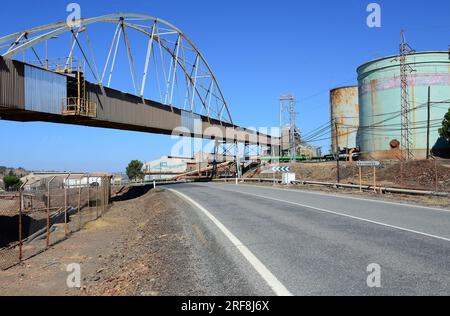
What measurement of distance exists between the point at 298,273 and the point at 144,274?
326cm

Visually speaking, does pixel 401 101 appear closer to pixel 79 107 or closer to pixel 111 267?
pixel 79 107

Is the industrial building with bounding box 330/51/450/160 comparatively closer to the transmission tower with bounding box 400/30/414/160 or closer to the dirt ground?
the transmission tower with bounding box 400/30/414/160

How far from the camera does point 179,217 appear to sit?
1848 cm

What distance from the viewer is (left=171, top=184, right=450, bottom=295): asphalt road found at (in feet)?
21.7

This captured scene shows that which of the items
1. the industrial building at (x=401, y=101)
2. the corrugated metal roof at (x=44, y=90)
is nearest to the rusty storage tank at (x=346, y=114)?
the industrial building at (x=401, y=101)

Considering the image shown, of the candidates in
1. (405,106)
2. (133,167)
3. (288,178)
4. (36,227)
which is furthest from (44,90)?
(133,167)

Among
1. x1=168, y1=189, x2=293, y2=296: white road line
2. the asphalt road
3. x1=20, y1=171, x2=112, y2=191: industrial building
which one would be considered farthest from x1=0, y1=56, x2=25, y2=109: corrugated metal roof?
x1=168, y1=189, x2=293, y2=296: white road line

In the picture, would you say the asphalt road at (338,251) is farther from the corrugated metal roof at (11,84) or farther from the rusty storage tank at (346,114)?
the rusty storage tank at (346,114)

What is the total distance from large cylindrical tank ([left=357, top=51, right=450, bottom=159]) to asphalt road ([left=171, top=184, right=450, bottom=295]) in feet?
151

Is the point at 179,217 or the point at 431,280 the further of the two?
the point at 179,217

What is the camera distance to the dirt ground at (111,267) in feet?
26.5

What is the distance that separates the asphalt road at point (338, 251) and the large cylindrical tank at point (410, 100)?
46.0 meters
